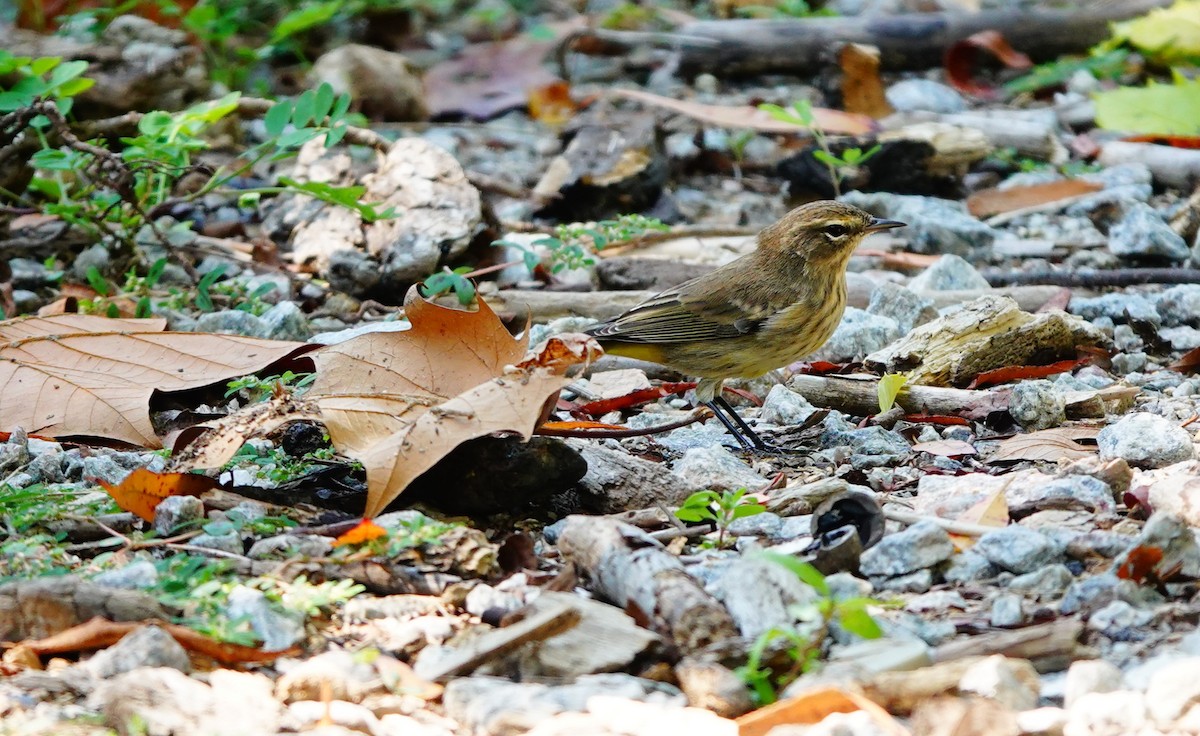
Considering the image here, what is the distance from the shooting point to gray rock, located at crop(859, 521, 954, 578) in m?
3.75

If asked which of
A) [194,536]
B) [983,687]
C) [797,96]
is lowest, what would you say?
[797,96]

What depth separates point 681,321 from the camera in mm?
6117

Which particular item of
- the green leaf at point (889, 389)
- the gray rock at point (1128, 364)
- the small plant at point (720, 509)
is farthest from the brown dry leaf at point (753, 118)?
the small plant at point (720, 509)

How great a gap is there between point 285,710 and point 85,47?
6.18 m

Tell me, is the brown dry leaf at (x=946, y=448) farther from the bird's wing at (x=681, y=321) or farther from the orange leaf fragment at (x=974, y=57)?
the orange leaf fragment at (x=974, y=57)

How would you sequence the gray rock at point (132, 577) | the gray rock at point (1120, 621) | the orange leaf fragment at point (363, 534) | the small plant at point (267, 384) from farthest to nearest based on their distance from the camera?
1. the small plant at point (267, 384)
2. the orange leaf fragment at point (363, 534)
3. the gray rock at point (132, 577)
4. the gray rock at point (1120, 621)

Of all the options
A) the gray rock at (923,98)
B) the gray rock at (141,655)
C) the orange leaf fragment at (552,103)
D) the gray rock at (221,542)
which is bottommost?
the orange leaf fragment at (552,103)

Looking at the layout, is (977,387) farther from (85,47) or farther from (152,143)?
(85,47)

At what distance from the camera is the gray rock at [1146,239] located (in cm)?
734

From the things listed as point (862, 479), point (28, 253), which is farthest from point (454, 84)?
point (862, 479)

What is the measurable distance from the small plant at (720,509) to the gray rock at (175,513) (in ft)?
4.38

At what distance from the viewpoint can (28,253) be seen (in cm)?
734

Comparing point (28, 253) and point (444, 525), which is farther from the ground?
point (444, 525)

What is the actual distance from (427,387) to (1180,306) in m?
3.90
